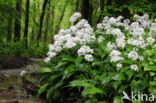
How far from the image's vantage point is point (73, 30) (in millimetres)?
4434

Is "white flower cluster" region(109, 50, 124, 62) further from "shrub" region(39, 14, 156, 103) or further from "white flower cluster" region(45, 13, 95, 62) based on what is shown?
"white flower cluster" region(45, 13, 95, 62)

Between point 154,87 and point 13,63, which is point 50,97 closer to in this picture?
point 154,87

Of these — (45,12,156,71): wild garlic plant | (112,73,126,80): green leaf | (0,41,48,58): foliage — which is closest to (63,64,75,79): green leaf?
(45,12,156,71): wild garlic plant

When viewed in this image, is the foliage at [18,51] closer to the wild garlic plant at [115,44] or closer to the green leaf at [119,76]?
the wild garlic plant at [115,44]

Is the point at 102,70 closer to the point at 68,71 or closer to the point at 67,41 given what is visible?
the point at 68,71

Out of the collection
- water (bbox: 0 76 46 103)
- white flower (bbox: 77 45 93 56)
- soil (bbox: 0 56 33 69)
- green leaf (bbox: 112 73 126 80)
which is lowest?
water (bbox: 0 76 46 103)

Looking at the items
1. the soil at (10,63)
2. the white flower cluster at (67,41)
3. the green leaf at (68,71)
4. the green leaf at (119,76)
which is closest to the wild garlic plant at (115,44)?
the white flower cluster at (67,41)

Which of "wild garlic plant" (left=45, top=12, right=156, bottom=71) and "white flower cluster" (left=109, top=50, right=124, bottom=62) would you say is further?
"wild garlic plant" (left=45, top=12, right=156, bottom=71)

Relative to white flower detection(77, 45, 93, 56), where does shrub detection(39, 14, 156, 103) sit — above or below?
below

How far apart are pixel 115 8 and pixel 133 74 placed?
13.5 feet

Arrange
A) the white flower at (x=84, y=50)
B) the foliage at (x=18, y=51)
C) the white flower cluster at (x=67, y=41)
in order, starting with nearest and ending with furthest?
the white flower at (x=84, y=50) → the white flower cluster at (x=67, y=41) → the foliage at (x=18, y=51)

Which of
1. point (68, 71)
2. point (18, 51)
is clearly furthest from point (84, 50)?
point (18, 51)

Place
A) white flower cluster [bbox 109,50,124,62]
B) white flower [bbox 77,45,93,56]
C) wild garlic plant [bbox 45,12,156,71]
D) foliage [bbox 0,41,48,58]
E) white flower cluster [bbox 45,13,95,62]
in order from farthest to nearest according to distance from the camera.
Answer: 1. foliage [bbox 0,41,48,58]
2. white flower cluster [bbox 45,13,95,62]
3. white flower [bbox 77,45,93,56]
4. wild garlic plant [bbox 45,12,156,71]
5. white flower cluster [bbox 109,50,124,62]

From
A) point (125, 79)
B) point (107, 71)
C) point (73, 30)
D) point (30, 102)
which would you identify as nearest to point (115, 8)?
point (73, 30)
